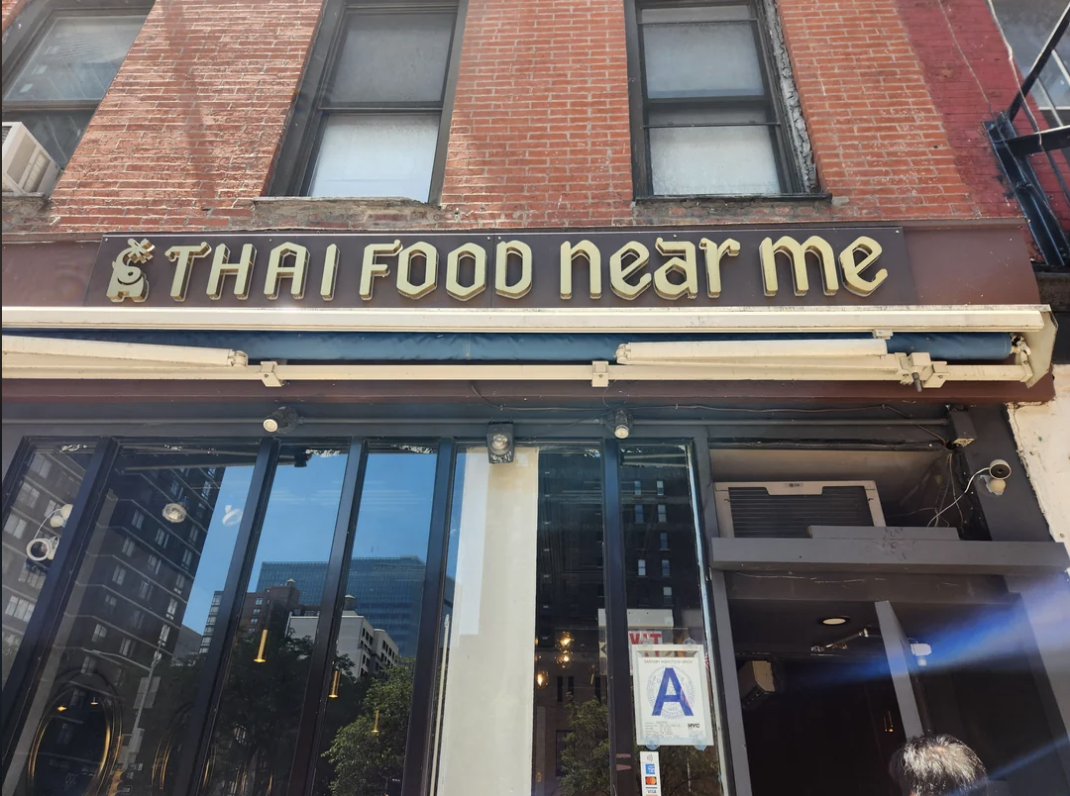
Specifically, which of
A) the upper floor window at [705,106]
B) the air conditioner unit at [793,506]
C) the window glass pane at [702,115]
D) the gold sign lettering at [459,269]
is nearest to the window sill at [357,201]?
the gold sign lettering at [459,269]

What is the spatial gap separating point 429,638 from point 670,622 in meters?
1.43

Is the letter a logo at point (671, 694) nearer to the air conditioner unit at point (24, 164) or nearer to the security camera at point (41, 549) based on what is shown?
the security camera at point (41, 549)

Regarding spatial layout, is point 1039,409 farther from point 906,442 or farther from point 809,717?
point 809,717

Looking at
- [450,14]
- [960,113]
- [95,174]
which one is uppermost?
[450,14]

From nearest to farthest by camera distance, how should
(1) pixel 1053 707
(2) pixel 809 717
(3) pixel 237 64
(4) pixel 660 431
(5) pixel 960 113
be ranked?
(1) pixel 1053 707
(4) pixel 660 431
(5) pixel 960 113
(3) pixel 237 64
(2) pixel 809 717

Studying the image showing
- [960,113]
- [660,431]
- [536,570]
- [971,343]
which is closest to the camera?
[971,343]

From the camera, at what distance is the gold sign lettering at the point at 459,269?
14.7 feet

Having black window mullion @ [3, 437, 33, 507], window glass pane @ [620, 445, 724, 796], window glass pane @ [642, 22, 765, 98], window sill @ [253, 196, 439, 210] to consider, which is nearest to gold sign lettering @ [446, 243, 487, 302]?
window sill @ [253, 196, 439, 210]

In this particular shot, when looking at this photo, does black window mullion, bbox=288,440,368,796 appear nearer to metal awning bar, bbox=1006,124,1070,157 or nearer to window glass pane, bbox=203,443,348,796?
window glass pane, bbox=203,443,348,796

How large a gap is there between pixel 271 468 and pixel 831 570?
3.65 meters

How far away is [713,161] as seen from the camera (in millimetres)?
5773

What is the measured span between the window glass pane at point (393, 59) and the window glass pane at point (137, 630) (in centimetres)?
347

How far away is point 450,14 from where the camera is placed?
22.5 feet

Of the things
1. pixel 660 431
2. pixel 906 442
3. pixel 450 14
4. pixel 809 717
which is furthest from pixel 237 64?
pixel 809 717
